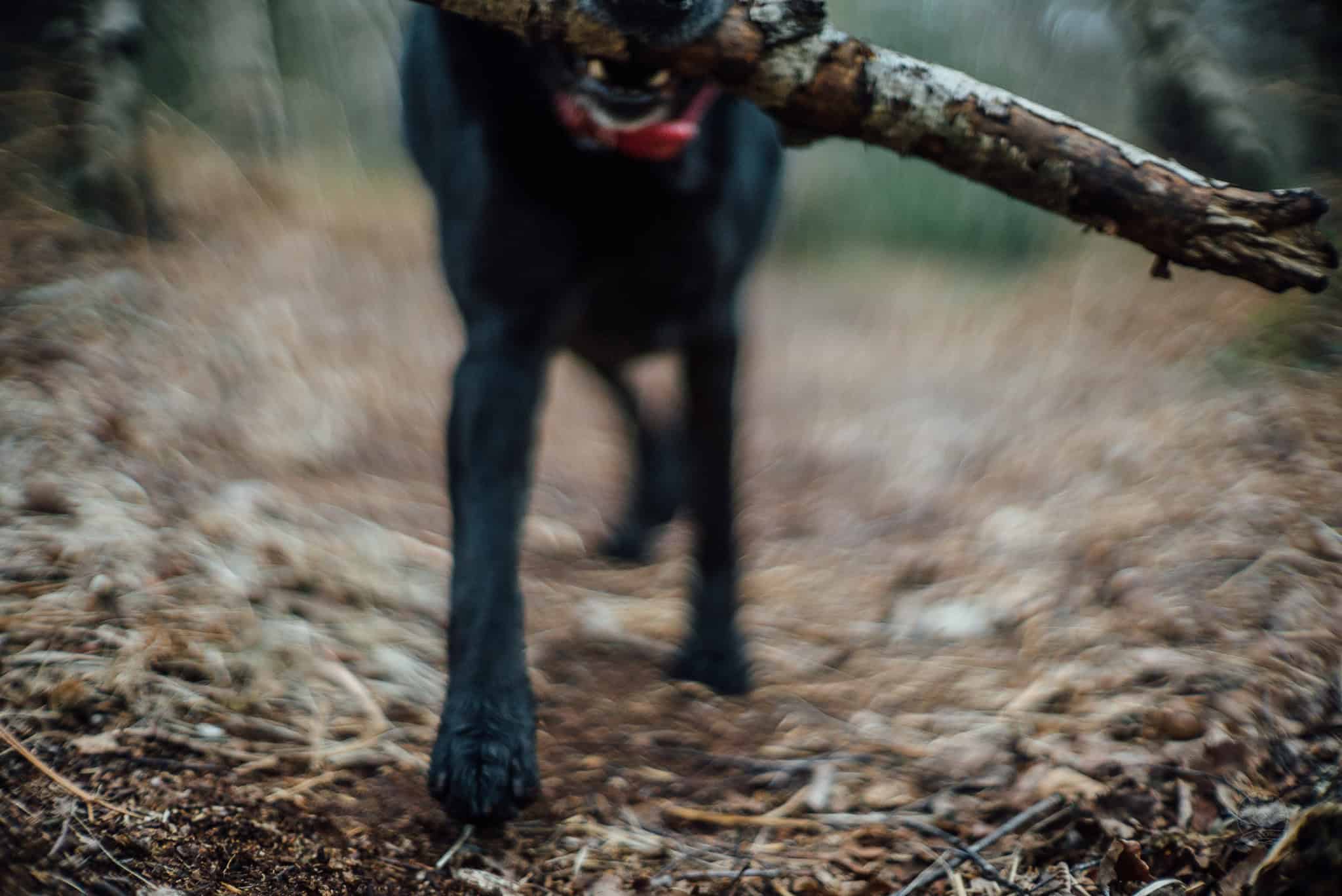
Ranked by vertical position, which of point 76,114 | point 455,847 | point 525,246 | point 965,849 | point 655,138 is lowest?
point 455,847

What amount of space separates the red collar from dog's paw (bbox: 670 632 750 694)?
886 millimetres

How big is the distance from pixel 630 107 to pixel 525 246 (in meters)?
0.26

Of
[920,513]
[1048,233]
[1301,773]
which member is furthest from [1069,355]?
[1301,773]

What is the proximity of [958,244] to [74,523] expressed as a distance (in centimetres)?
357

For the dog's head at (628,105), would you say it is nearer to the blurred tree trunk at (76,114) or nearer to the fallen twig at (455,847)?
the fallen twig at (455,847)

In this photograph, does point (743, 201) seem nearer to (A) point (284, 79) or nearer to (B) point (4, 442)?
(B) point (4, 442)

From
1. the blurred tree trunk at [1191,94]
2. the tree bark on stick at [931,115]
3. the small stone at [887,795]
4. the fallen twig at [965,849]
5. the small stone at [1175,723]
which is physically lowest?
the small stone at [887,795]

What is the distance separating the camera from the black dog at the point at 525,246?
4.55 feet

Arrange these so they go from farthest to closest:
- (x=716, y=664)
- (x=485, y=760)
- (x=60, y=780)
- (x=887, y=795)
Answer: (x=716, y=664) → (x=887, y=795) → (x=485, y=760) → (x=60, y=780)

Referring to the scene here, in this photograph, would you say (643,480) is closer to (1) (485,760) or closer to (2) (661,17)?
(1) (485,760)

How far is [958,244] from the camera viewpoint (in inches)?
171

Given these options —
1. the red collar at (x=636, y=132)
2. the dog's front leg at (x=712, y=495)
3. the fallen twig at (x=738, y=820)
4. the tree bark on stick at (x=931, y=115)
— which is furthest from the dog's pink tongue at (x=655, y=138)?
the fallen twig at (x=738, y=820)

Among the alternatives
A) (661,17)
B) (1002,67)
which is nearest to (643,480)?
(661,17)

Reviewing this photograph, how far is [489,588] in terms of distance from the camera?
1457mm
